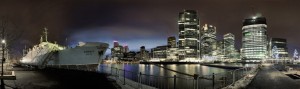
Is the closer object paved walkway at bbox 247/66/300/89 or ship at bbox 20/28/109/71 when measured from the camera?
paved walkway at bbox 247/66/300/89

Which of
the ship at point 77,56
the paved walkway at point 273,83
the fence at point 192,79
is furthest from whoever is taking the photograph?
the ship at point 77,56

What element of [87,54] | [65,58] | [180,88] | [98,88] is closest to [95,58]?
[87,54]

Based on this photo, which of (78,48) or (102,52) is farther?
(102,52)

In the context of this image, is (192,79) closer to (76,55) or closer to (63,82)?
(63,82)

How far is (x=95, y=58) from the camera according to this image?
59.9 m

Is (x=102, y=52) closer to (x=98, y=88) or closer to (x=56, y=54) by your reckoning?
(x=56, y=54)

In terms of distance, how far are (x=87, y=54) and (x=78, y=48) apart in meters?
2.11

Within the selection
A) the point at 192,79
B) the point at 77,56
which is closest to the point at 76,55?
the point at 77,56

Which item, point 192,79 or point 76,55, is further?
point 76,55

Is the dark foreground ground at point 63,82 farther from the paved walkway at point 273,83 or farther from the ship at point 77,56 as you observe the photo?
the ship at point 77,56

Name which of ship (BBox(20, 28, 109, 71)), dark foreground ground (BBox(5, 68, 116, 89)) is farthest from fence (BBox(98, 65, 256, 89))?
ship (BBox(20, 28, 109, 71))

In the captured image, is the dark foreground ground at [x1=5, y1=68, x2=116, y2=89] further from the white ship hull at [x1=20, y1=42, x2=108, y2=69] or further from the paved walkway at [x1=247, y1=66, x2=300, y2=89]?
the white ship hull at [x1=20, y1=42, x2=108, y2=69]

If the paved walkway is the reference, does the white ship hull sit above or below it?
above

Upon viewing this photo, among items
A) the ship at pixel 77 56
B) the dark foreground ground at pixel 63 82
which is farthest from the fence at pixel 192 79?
the ship at pixel 77 56
